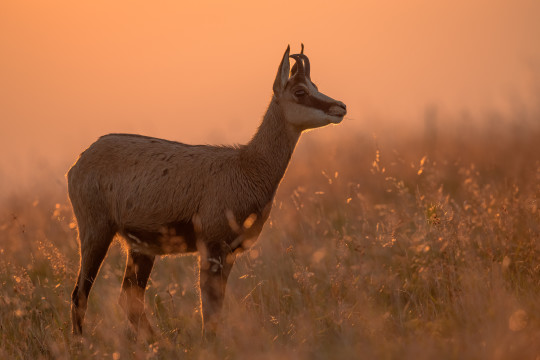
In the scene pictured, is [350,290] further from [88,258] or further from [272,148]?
[88,258]

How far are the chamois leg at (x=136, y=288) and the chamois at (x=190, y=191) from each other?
0.01 meters

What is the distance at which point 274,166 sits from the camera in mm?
6875

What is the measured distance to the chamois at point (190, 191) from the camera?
6480mm

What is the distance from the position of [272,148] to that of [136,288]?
7.18ft

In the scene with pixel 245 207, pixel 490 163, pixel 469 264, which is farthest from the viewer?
pixel 490 163

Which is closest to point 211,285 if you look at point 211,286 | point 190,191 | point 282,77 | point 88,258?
point 211,286

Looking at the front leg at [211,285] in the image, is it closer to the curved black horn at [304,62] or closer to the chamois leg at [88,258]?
the chamois leg at [88,258]

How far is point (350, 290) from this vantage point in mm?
6223

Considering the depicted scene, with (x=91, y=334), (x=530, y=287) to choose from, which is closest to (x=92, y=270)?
(x=91, y=334)

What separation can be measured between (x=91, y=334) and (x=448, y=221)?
3.64 m

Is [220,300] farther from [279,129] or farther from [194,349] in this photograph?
[279,129]

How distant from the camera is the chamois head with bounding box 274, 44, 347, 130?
675 cm

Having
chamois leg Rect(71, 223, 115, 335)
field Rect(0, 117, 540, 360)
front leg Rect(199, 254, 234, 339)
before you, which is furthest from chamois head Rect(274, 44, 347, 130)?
chamois leg Rect(71, 223, 115, 335)

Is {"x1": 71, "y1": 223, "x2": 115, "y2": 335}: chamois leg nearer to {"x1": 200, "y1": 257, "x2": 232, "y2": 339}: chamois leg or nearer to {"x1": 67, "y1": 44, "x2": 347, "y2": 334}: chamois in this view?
{"x1": 67, "y1": 44, "x2": 347, "y2": 334}: chamois
